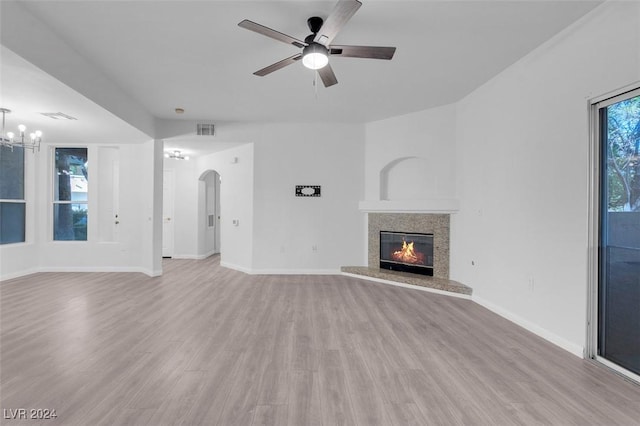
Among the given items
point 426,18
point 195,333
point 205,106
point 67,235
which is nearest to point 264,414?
point 195,333

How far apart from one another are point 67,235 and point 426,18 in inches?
286

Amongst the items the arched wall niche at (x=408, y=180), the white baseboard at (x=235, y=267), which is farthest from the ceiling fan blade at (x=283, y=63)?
Result: the white baseboard at (x=235, y=267)

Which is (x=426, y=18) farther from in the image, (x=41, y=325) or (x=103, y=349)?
(x=41, y=325)

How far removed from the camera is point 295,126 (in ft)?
19.8

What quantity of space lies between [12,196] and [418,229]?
736cm

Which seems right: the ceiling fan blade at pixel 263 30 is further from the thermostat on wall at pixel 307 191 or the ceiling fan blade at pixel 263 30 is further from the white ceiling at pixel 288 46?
the thermostat on wall at pixel 307 191

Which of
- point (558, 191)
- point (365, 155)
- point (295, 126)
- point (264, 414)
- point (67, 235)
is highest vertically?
point (295, 126)

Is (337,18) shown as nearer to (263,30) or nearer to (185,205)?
(263,30)

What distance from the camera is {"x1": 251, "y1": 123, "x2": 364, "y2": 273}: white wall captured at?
6.01m

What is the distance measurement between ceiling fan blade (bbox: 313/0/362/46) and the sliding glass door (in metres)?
2.25

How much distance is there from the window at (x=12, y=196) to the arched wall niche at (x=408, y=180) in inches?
262

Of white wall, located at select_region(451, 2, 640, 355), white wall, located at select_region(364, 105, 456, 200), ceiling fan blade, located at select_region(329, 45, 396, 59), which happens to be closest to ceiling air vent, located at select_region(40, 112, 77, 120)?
ceiling fan blade, located at select_region(329, 45, 396, 59)

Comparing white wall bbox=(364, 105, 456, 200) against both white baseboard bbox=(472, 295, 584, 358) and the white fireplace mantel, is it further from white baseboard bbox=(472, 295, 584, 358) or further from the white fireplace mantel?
white baseboard bbox=(472, 295, 584, 358)

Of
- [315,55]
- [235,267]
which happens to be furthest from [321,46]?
[235,267]
